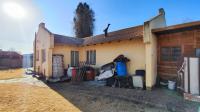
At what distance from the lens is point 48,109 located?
6008 mm

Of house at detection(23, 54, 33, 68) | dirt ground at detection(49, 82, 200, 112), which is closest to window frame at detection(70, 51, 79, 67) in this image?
dirt ground at detection(49, 82, 200, 112)

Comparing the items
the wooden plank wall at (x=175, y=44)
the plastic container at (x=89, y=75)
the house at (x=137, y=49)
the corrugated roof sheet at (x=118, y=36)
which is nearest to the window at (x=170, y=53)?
the house at (x=137, y=49)

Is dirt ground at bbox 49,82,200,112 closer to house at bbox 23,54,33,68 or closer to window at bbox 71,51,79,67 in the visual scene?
window at bbox 71,51,79,67

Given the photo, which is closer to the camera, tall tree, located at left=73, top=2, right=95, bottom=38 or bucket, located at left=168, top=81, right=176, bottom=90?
bucket, located at left=168, top=81, right=176, bottom=90

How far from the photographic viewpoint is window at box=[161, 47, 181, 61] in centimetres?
912

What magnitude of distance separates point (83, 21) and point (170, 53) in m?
25.0

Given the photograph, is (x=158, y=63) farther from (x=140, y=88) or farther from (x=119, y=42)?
(x=119, y=42)

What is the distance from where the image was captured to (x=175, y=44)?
360 inches

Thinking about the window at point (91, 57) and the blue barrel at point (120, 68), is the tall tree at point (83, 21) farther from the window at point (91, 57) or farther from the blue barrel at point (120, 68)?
the blue barrel at point (120, 68)

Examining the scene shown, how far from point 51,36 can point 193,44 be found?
35.9 feet

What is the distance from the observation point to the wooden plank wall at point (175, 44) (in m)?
8.41

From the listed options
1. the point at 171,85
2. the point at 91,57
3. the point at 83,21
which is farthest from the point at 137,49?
the point at 83,21

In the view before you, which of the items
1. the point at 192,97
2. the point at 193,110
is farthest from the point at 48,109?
the point at 192,97

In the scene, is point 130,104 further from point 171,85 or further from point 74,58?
point 74,58
